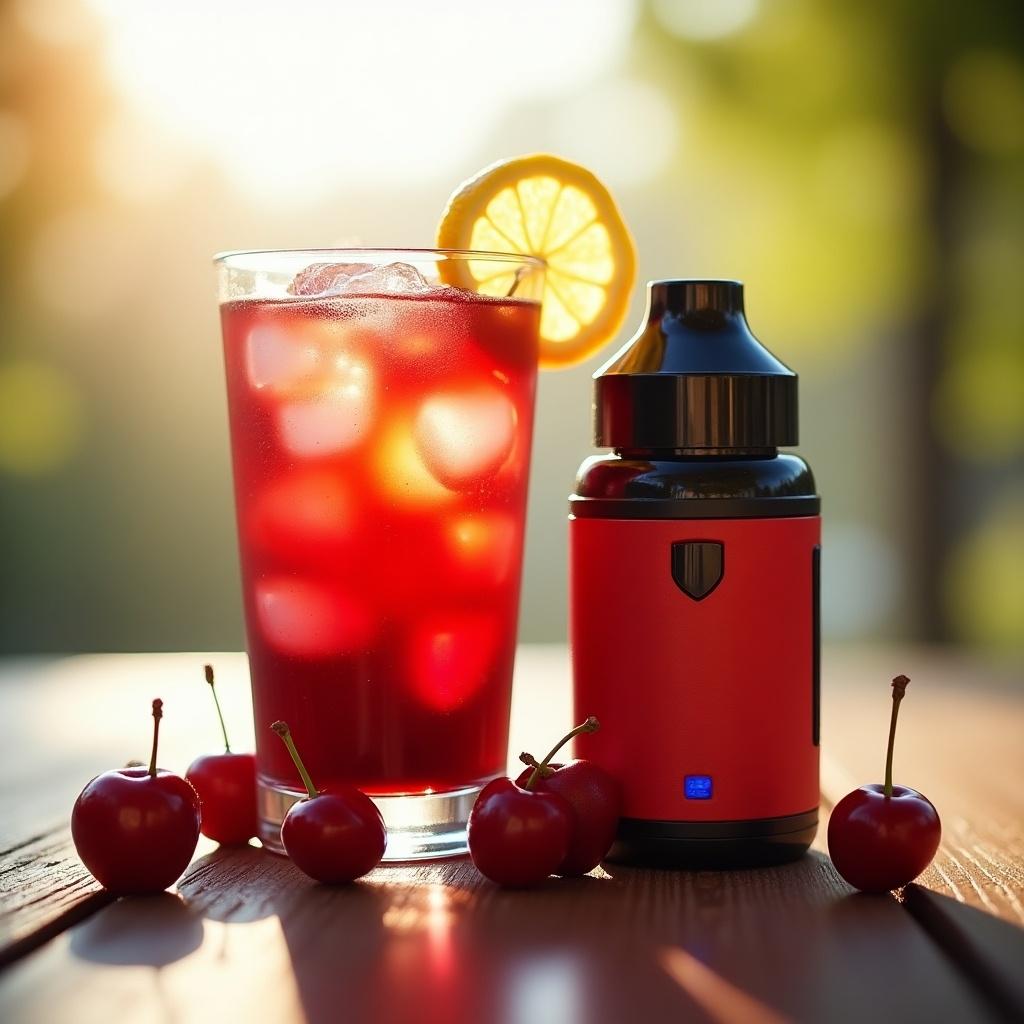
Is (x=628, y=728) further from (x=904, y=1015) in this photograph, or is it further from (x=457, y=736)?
(x=904, y=1015)

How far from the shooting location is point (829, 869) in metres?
1.44

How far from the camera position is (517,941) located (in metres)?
1.18

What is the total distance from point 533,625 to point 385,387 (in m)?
5.92

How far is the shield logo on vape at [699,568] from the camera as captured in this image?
1415mm

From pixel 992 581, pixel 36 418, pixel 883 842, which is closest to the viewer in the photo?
A: pixel 883 842

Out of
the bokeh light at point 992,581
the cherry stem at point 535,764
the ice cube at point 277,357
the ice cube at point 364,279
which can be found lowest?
the bokeh light at point 992,581

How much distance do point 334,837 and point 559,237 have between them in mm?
740

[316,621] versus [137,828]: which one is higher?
[316,621]

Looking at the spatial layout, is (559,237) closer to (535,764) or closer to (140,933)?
(535,764)

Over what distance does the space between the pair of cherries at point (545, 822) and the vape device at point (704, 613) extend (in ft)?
0.16

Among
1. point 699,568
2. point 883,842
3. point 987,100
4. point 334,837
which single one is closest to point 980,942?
point 883,842

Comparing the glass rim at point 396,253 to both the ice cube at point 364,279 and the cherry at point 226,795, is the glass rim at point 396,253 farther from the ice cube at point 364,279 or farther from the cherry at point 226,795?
the cherry at point 226,795

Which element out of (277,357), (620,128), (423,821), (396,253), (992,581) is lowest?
(992,581)

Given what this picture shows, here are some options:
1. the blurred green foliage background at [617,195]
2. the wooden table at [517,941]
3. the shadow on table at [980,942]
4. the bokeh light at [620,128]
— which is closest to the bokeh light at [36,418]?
the blurred green foliage background at [617,195]
